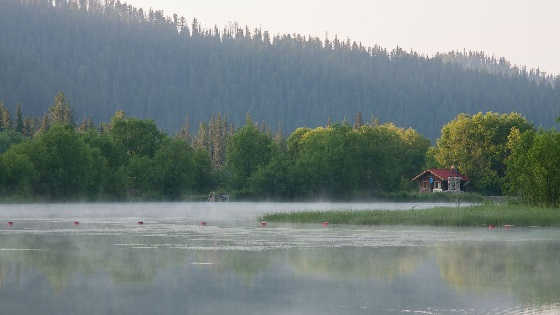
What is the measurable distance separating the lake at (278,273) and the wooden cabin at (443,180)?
97.5 meters

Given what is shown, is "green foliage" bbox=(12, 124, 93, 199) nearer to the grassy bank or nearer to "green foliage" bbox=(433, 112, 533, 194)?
"green foliage" bbox=(433, 112, 533, 194)

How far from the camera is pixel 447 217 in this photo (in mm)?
67125

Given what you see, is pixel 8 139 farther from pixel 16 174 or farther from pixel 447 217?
pixel 447 217

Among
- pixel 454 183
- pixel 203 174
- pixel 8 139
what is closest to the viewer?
pixel 454 183

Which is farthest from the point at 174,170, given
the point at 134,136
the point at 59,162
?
the point at 59,162

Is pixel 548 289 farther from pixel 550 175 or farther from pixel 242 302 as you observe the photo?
pixel 550 175

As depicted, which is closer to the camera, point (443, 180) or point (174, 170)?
point (443, 180)

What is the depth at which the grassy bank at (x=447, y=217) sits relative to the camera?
65144 millimetres

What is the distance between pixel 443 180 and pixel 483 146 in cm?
910

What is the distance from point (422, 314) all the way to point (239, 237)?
30.1 meters

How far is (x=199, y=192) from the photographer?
546 ft

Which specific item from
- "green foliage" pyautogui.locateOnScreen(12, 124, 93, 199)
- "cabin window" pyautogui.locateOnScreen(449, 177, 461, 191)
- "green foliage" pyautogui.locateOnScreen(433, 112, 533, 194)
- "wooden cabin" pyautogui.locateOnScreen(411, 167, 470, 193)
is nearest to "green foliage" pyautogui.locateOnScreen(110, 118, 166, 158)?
"green foliage" pyautogui.locateOnScreen(12, 124, 93, 199)

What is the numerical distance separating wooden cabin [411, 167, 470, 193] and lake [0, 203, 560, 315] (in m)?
97.5

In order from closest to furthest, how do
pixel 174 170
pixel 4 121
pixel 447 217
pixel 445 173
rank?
pixel 447 217 < pixel 174 170 < pixel 445 173 < pixel 4 121
